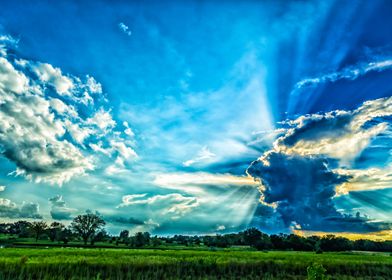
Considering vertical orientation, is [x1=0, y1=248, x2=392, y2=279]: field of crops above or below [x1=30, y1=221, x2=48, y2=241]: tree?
below

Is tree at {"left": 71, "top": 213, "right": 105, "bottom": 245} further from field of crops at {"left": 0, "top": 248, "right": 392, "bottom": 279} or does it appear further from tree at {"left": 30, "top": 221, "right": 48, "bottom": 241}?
field of crops at {"left": 0, "top": 248, "right": 392, "bottom": 279}

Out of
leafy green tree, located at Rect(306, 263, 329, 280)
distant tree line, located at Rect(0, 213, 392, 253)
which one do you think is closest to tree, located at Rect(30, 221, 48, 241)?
distant tree line, located at Rect(0, 213, 392, 253)

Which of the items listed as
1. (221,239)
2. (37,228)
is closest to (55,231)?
(37,228)

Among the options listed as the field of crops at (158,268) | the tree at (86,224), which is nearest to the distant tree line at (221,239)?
the tree at (86,224)

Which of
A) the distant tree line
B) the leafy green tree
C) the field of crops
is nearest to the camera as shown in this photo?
the leafy green tree

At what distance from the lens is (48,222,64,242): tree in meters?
107

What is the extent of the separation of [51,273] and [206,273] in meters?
12.8

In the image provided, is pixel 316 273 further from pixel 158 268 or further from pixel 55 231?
pixel 55 231

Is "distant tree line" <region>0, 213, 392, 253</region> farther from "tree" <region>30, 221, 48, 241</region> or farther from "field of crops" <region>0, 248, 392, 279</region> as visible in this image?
"field of crops" <region>0, 248, 392, 279</region>

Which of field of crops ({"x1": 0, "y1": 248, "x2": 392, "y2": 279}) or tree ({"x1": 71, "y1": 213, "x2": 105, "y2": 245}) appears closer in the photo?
field of crops ({"x1": 0, "y1": 248, "x2": 392, "y2": 279})

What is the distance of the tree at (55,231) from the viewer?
107 meters

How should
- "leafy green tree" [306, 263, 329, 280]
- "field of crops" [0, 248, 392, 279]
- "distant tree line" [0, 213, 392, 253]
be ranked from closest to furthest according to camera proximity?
"leafy green tree" [306, 263, 329, 280]
"field of crops" [0, 248, 392, 279]
"distant tree line" [0, 213, 392, 253]

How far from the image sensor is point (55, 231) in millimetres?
112188

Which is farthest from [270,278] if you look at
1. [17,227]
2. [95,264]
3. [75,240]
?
[17,227]
